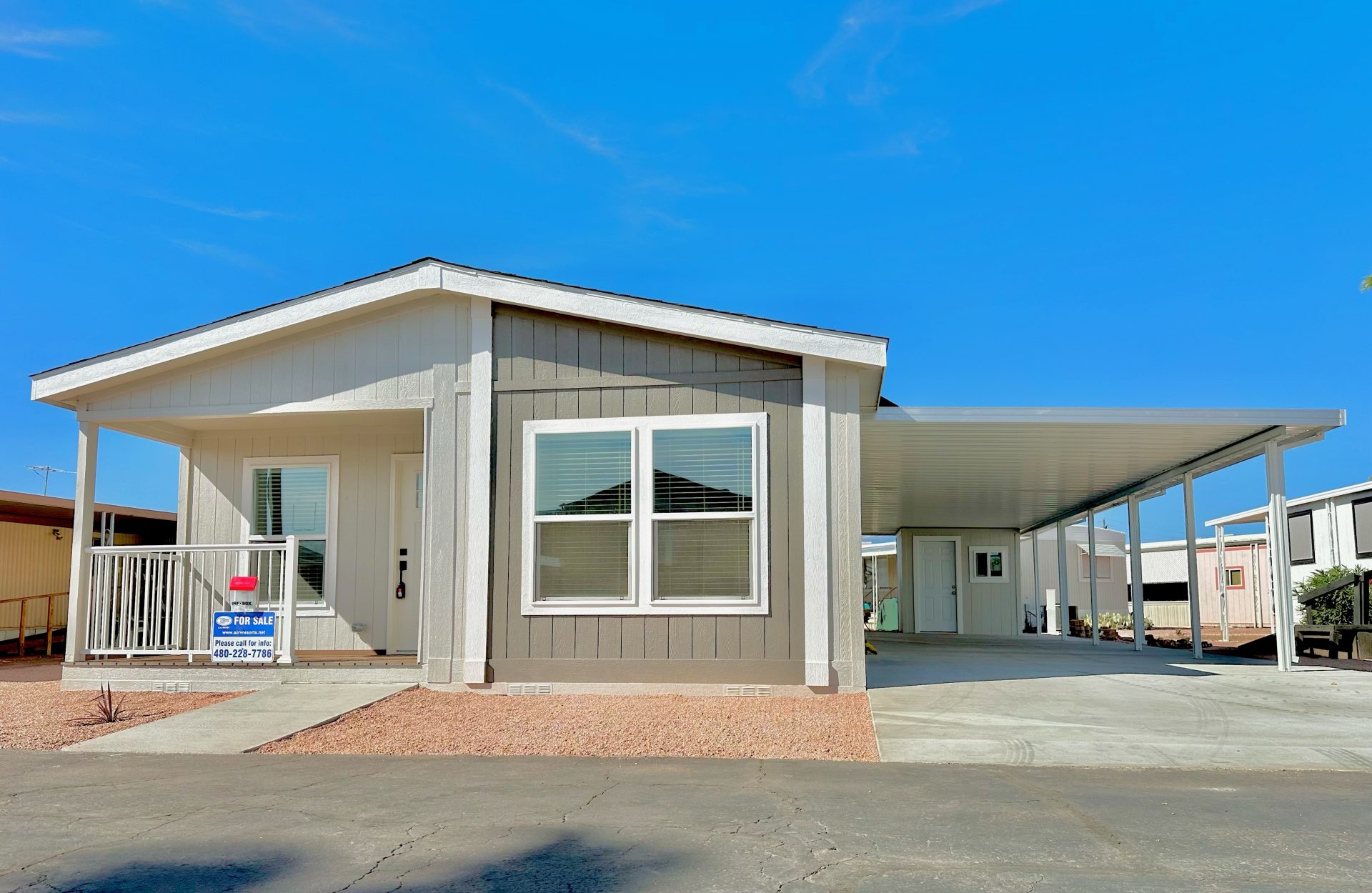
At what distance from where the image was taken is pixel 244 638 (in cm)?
1005

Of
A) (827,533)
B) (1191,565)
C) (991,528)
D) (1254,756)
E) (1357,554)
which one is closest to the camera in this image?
(1254,756)

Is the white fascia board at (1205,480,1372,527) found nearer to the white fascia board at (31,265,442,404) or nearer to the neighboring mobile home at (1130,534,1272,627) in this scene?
the neighboring mobile home at (1130,534,1272,627)

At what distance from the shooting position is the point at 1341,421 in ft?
36.0

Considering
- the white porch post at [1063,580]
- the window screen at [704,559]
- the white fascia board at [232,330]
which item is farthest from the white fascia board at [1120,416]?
the white porch post at [1063,580]

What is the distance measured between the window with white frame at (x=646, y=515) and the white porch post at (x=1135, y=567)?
959 centimetres

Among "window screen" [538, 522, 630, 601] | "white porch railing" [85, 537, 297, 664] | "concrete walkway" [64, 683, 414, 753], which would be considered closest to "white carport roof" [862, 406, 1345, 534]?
"window screen" [538, 522, 630, 601]

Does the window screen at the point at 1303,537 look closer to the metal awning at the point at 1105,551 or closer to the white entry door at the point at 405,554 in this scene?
the metal awning at the point at 1105,551

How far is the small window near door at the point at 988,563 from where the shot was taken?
23.8 m

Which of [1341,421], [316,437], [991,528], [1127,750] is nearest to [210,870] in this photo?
[1127,750]

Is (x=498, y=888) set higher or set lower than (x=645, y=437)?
lower

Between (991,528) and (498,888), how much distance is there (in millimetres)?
21634

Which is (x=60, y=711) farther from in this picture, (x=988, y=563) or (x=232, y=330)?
(x=988, y=563)

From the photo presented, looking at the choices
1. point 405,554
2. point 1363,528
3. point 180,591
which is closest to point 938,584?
point 1363,528

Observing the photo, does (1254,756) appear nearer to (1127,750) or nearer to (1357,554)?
(1127,750)
